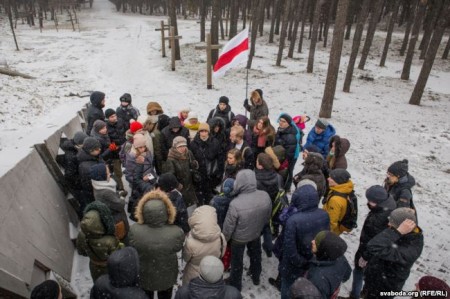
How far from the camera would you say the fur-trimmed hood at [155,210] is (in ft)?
10.8

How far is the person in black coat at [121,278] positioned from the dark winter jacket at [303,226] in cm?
192

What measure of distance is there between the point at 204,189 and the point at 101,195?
97.9 inches

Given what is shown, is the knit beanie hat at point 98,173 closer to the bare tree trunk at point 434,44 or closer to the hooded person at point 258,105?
the hooded person at point 258,105

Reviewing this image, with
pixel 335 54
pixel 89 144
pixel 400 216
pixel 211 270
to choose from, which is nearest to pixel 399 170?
pixel 400 216

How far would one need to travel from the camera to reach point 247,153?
598 centimetres

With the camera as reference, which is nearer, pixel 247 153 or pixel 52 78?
pixel 247 153

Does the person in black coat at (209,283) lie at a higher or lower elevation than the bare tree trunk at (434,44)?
lower

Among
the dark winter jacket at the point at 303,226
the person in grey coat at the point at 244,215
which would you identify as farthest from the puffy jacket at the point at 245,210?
the dark winter jacket at the point at 303,226

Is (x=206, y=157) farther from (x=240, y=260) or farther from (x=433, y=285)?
(x=433, y=285)

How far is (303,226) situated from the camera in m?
3.74

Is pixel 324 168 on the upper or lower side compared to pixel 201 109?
upper

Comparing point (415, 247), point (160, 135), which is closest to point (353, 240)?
point (415, 247)

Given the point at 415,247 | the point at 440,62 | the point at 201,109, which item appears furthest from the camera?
the point at 440,62

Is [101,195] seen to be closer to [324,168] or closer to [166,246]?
→ [166,246]
